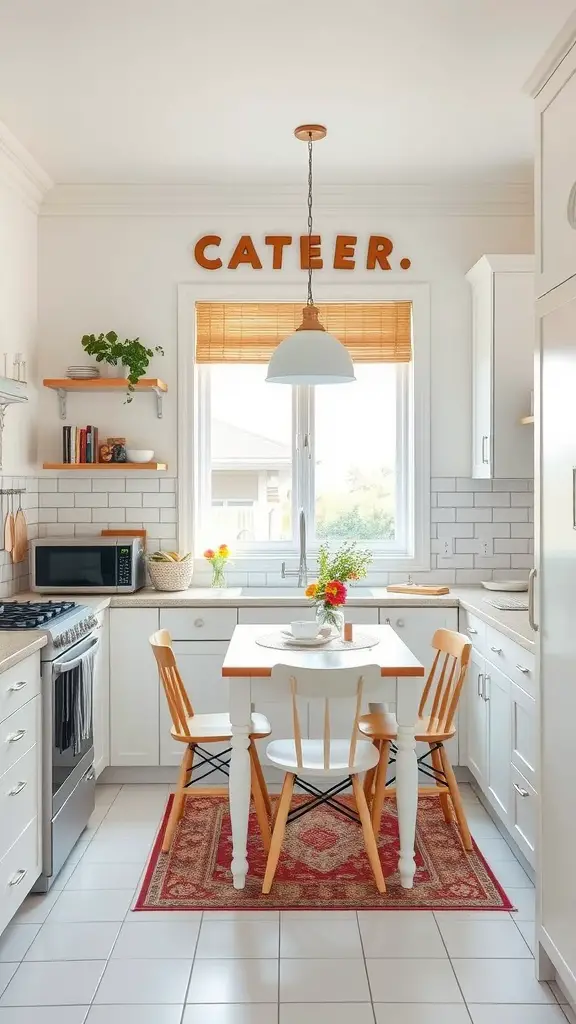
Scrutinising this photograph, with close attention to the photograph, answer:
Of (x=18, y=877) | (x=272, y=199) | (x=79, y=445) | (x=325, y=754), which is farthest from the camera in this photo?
(x=272, y=199)

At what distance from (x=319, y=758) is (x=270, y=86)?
8.61 ft

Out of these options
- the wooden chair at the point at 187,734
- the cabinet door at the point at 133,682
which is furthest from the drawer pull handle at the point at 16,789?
the cabinet door at the point at 133,682

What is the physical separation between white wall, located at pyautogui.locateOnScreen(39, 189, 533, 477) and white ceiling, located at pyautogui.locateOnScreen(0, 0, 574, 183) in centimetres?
23

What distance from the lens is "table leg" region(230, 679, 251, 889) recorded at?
319 centimetres

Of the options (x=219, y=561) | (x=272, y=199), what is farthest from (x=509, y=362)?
(x=219, y=561)

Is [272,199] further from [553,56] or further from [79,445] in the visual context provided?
[553,56]

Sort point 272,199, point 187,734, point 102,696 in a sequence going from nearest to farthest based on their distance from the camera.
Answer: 1. point 187,734
2. point 102,696
3. point 272,199

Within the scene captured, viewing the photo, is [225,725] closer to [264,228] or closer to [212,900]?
[212,900]

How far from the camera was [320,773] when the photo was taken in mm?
3143

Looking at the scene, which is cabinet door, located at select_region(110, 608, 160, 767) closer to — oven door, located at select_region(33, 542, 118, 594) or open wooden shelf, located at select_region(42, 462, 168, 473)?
oven door, located at select_region(33, 542, 118, 594)

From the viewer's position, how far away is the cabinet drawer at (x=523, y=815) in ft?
10.3

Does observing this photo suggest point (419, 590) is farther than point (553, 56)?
Yes

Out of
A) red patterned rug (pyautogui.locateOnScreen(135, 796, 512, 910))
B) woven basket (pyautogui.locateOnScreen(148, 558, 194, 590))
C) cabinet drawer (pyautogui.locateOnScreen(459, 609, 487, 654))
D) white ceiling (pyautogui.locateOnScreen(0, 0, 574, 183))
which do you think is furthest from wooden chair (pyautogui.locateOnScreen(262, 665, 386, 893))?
white ceiling (pyautogui.locateOnScreen(0, 0, 574, 183))

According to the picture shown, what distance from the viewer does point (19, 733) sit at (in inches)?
117
